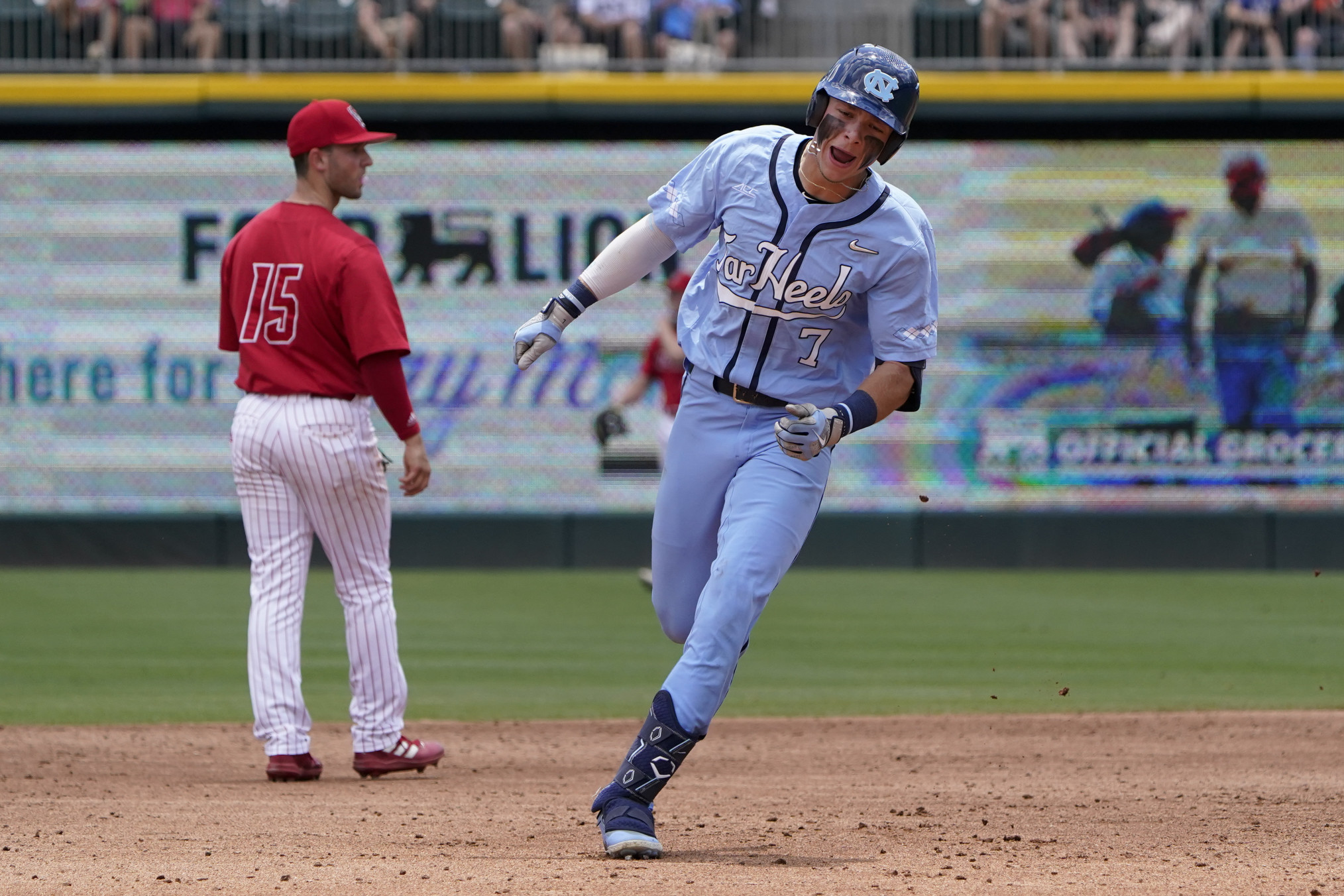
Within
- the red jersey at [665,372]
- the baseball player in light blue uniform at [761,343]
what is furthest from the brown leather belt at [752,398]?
the red jersey at [665,372]

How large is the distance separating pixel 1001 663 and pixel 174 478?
990 cm

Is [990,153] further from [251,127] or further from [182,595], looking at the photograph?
[182,595]

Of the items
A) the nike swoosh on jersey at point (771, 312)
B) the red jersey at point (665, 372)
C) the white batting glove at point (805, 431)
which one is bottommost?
the red jersey at point (665, 372)

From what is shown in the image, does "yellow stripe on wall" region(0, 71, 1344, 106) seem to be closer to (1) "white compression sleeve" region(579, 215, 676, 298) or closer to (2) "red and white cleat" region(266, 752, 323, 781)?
(2) "red and white cleat" region(266, 752, 323, 781)

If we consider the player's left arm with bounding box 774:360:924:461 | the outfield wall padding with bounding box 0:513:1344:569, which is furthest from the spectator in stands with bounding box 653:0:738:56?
the player's left arm with bounding box 774:360:924:461

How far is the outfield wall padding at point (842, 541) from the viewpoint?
56.6ft

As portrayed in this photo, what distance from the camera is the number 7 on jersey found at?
632 centimetres

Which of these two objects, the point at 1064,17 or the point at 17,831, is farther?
the point at 1064,17

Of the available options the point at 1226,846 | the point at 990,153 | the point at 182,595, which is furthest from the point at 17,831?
the point at 990,153

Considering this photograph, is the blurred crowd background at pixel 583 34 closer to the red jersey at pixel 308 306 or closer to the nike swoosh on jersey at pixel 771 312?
the red jersey at pixel 308 306

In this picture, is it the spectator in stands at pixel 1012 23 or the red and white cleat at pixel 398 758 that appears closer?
the red and white cleat at pixel 398 758

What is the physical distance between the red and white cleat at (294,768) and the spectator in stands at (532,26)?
12.5 metres

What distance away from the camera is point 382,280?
634 centimetres

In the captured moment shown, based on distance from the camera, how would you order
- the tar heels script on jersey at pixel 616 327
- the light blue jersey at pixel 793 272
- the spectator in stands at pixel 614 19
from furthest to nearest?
the spectator in stands at pixel 614 19 → the tar heels script on jersey at pixel 616 327 → the light blue jersey at pixel 793 272
